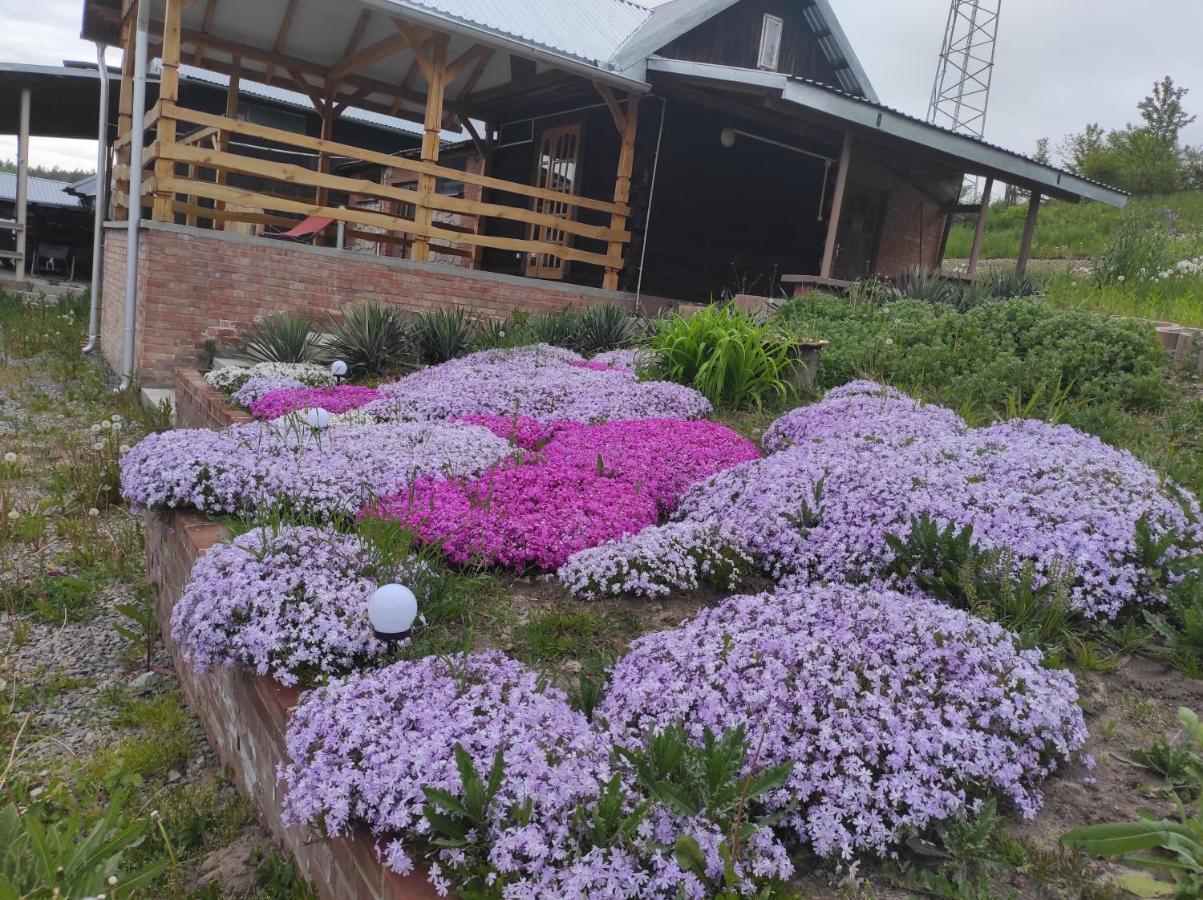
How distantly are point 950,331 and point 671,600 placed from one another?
14.2ft

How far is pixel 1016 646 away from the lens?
265 cm

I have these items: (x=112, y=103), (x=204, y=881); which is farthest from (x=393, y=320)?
(x=112, y=103)

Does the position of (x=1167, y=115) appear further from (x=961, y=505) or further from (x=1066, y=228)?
(x=961, y=505)

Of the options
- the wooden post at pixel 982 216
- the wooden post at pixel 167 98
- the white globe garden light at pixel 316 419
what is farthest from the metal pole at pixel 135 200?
the wooden post at pixel 982 216

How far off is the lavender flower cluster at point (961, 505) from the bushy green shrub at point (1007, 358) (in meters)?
1.30

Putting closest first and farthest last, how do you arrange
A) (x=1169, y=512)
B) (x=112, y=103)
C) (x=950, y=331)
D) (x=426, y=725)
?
(x=426, y=725)
(x=1169, y=512)
(x=950, y=331)
(x=112, y=103)

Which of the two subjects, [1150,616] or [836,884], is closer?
[836,884]

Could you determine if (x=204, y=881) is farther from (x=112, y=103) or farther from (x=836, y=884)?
(x=112, y=103)

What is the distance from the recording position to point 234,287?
8.84 meters

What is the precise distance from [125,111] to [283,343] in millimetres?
5899

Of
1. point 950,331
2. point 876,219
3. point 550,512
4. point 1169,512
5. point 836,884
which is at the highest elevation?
point 876,219

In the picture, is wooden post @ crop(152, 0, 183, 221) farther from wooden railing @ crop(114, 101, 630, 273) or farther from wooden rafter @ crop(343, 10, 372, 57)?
wooden rafter @ crop(343, 10, 372, 57)

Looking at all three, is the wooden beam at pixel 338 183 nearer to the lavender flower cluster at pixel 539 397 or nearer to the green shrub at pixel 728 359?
the lavender flower cluster at pixel 539 397

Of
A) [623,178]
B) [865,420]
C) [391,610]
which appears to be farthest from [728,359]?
[623,178]
